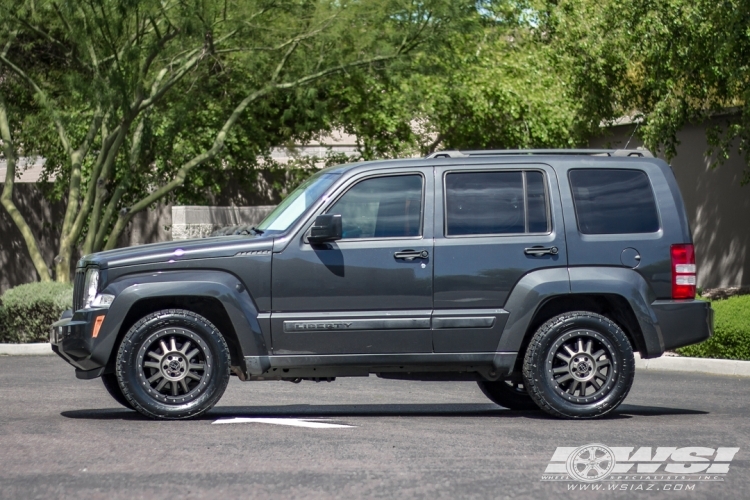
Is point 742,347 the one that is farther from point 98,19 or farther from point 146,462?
point 98,19

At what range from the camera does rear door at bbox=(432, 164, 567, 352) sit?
9.35 metres

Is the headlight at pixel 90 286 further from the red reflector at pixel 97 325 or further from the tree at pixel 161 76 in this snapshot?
the tree at pixel 161 76

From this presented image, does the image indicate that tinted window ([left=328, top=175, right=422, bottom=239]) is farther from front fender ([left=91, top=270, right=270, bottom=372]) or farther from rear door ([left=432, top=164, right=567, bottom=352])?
front fender ([left=91, top=270, right=270, bottom=372])

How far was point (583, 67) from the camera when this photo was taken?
70.9ft

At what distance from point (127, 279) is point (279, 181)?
16318 millimetres

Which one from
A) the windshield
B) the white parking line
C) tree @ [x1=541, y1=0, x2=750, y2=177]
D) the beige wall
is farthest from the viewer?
the beige wall

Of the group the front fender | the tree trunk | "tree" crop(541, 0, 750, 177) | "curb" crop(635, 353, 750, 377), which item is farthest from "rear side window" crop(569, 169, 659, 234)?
the tree trunk

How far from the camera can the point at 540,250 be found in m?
9.45

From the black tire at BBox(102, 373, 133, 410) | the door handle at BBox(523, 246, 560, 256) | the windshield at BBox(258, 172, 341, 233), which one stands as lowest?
the black tire at BBox(102, 373, 133, 410)

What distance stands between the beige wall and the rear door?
1416cm

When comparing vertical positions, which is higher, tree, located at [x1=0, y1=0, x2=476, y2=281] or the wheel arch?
tree, located at [x1=0, y1=0, x2=476, y2=281]

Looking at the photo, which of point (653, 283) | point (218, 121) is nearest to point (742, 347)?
point (653, 283)

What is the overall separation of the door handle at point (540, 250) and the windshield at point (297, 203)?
5.21 feet

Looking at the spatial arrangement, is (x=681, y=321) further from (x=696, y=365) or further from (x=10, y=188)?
(x=10, y=188)
